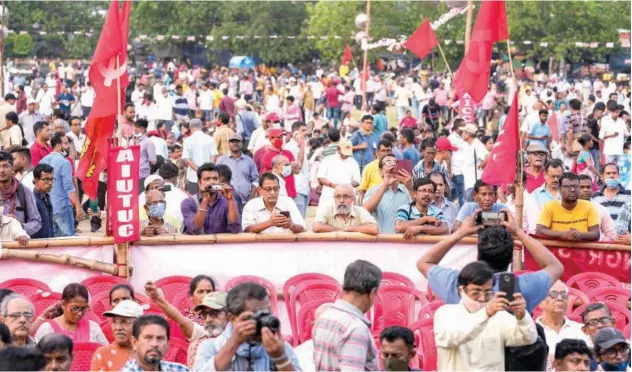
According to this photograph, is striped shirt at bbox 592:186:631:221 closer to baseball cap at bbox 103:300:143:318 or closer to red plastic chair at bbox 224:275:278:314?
red plastic chair at bbox 224:275:278:314

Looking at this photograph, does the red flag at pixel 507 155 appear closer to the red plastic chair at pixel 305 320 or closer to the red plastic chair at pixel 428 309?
the red plastic chair at pixel 428 309

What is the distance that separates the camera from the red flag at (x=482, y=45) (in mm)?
14453

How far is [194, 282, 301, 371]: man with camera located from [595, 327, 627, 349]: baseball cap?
2.44 metres

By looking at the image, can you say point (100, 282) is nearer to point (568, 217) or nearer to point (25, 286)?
point (25, 286)

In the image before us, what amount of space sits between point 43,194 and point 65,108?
23.7 m

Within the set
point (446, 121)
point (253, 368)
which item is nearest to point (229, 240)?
point (253, 368)

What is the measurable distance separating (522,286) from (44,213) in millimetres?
6600

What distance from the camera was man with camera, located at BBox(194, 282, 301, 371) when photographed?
21.4ft

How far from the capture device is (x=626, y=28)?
62.4 meters

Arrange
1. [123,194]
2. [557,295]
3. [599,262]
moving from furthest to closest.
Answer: [599,262], [123,194], [557,295]

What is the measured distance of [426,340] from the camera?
9688mm

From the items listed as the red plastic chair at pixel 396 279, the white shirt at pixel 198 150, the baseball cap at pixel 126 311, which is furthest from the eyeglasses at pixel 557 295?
the white shirt at pixel 198 150

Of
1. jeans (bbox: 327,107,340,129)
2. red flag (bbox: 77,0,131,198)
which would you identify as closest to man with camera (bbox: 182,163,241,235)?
red flag (bbox: 77,0,131,198)

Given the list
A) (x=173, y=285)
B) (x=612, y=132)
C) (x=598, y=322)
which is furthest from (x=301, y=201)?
(x=612, y=132)
